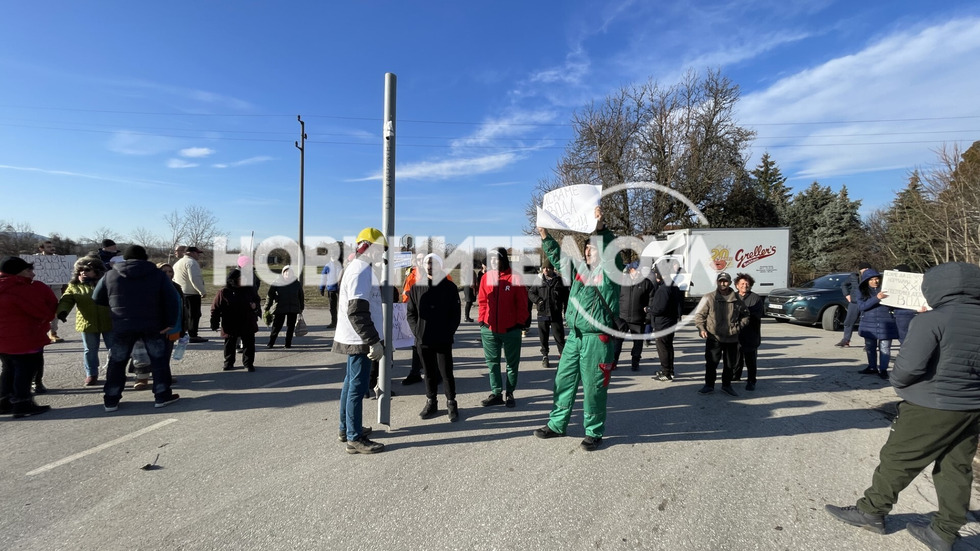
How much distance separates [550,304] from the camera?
7609 millimetres

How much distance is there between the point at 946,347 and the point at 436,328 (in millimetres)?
4218

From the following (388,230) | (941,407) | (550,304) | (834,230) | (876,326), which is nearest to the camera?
(941,407)

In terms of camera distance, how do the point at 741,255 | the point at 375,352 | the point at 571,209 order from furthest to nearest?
1. the point at 741,255
2. the point at 571,209
3. the point at 375,352

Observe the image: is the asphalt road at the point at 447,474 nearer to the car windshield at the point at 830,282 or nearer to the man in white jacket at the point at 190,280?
the man in white jacket at the point at 190,280

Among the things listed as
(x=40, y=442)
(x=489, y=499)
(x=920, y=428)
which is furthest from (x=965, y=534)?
(x=40, y=442)

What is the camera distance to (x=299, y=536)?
2787 millimetres

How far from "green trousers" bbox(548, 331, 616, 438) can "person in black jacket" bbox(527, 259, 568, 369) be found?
314cm

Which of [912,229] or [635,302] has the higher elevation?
[912,229]

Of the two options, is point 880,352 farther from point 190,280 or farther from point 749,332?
point 190,280

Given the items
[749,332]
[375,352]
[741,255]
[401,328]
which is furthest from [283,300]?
[741,255]

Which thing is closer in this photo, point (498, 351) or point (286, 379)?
point (498, 351)

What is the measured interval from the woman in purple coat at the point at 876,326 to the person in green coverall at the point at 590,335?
218 inches

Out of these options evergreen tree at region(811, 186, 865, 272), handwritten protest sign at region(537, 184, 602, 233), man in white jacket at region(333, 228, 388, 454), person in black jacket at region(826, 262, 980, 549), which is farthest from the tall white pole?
evergreen tree at region(811, 186, 865, 272)

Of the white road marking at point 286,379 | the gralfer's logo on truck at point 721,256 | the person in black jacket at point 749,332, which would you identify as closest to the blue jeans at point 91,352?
the white road marking at point 286,379
